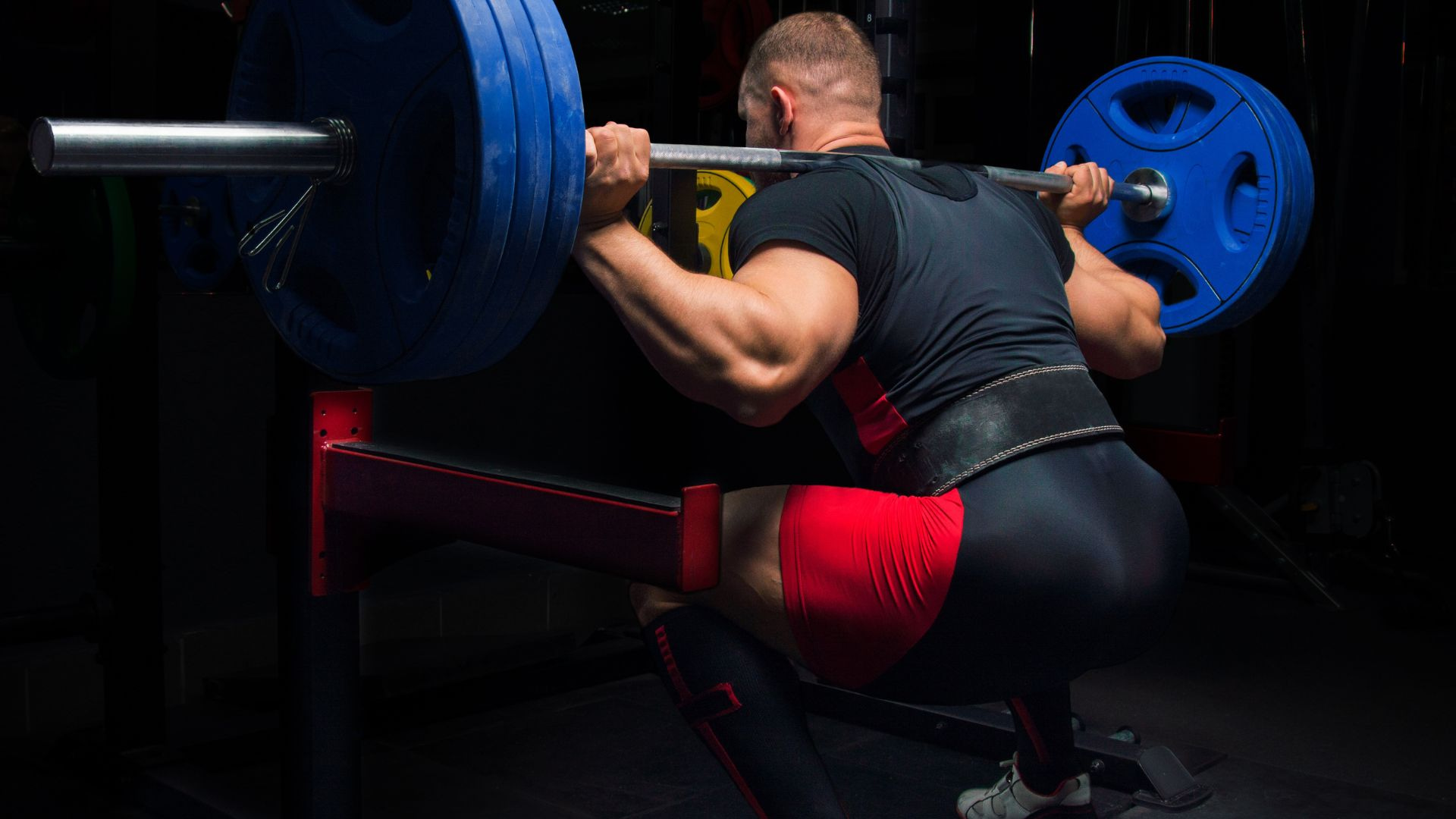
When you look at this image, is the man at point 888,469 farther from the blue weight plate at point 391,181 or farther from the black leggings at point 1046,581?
the blue weight plate at point 391,181

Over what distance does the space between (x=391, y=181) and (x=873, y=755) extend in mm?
1469

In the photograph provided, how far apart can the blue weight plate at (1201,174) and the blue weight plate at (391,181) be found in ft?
4.30

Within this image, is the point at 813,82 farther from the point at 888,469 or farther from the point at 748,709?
the point at 748,709

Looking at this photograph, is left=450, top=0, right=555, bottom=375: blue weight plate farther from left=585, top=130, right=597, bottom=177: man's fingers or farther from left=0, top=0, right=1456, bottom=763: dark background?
left=0, top=0, right=1456, bottom=763: dark background

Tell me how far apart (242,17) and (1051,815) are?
5.10 ft

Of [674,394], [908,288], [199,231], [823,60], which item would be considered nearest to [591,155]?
[908,288]

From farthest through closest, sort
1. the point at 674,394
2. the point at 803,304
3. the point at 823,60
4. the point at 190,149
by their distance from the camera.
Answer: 1. the point at 674,394
2. the point at 823,60
3. the point at 803,304
4. the point at 190,149

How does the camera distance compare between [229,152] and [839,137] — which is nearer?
[229,152]

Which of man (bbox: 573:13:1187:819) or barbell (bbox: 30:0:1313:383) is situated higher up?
barbell (bbox: 30:0:1313:383)

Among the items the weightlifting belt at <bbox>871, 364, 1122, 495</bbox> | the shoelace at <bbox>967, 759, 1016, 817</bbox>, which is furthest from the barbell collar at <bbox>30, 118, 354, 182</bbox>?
the shoelace at <bbox>967, 759, 1016, 817</bbox>

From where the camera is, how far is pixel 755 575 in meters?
1.43

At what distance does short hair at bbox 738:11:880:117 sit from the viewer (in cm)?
167

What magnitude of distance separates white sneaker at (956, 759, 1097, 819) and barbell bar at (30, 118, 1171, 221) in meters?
0.91

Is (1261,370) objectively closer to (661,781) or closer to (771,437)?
(771,437)
